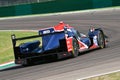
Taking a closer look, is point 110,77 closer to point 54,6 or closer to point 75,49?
point 75,49

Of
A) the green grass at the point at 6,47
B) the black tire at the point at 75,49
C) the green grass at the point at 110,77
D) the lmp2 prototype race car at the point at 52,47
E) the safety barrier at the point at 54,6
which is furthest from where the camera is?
the safety barrier at the point at 54,6

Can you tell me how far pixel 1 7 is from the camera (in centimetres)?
5078

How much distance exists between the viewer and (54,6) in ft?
153

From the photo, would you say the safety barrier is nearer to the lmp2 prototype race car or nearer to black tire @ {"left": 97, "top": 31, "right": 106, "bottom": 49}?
black tire @ {"left": 97, "top": 31, "right": 106, "bottom": 49}

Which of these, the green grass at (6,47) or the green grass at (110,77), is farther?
the green grass at (6,47)

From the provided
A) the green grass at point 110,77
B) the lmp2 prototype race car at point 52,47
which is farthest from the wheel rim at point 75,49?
the green grass at point 110,77

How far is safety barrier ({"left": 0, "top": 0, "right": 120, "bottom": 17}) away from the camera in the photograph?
143 feet

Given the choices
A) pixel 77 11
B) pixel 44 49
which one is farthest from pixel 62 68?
pixel 77 11

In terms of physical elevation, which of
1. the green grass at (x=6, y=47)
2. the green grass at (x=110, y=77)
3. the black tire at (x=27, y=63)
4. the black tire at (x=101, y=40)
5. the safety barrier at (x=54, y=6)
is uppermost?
the green grass at (x=110, y=77)

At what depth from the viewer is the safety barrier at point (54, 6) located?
143ft

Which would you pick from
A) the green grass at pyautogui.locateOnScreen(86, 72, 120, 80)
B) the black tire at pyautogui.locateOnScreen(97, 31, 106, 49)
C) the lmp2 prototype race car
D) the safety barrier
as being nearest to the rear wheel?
the lmp2 prototype race car

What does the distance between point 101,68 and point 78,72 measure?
2.04 feet

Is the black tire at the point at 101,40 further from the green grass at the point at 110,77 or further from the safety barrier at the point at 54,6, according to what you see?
the safety barrier at the point at 54,6

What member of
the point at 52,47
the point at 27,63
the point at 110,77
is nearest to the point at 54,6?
the point at 27,63
